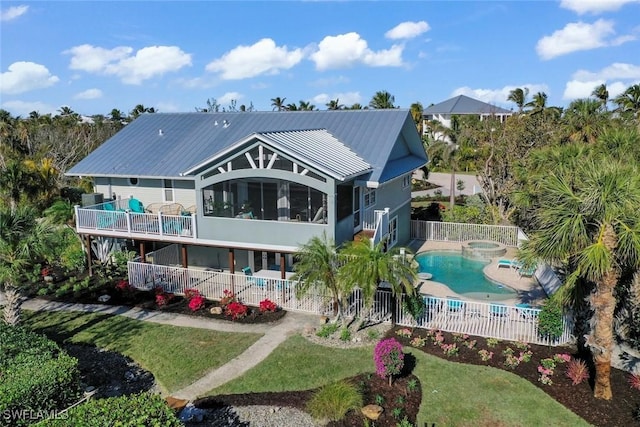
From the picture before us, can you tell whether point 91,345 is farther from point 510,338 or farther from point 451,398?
point 510,338

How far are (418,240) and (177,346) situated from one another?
18027 millimetres

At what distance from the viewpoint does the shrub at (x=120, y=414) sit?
8047mm

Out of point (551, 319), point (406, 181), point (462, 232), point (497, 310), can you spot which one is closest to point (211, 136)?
point (406, 181)

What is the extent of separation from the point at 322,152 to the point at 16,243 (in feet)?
36.4

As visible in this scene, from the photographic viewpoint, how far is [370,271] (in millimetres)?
14695

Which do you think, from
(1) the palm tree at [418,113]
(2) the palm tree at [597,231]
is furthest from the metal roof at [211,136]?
(1) the palm tree at [418,113]

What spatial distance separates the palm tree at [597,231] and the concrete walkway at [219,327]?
8.21 metres

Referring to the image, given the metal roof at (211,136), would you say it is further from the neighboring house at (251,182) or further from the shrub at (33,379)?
the shrub at (33,379)

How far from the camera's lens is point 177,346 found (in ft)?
50.7

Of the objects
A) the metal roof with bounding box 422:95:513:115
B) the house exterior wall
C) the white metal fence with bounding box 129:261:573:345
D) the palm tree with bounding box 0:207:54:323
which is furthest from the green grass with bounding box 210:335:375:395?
the metal roof with bounding box 422:95:513:115

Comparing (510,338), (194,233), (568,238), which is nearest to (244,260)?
(194,233)

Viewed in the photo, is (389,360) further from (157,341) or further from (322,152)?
(322,152)

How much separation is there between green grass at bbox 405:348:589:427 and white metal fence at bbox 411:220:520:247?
16089 millimetres

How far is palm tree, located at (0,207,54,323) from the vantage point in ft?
49.0
